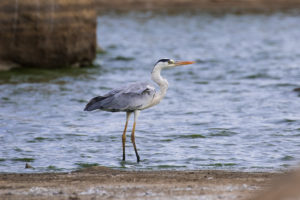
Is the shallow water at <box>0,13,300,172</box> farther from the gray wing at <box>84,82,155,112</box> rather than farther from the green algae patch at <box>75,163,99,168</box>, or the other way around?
the gray wing at <box>84,82,155,112</box>

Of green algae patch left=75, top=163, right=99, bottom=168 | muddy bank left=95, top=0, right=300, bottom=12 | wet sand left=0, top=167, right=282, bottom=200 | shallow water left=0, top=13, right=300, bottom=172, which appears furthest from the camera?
muddy bank left=95, top=0, right=300, bottom=12

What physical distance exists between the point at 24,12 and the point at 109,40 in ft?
39.8

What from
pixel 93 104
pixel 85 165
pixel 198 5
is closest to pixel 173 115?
pixel 93 104

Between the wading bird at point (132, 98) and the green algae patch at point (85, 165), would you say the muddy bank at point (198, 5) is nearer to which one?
the wading bird at point (132, 98)

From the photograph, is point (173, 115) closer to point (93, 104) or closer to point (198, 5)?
point (93, 104)

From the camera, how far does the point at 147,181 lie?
23.6 ft

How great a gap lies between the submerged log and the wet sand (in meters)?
9.34

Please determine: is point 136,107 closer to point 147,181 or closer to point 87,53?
point 147,181

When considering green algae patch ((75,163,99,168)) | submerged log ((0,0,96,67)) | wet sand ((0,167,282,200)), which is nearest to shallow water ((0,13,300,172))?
green algae patch ((75,163,99,168))

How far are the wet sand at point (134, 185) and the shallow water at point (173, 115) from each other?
0.87m

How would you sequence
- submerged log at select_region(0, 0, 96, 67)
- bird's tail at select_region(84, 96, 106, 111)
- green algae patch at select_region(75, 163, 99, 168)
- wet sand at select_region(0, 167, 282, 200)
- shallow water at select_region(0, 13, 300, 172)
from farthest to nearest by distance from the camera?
submerged log at select_region(0, 0, 96, 67) → shallow water at select_region(0, 13, 300, 172) → bird's tail at select_region(84, 96, 106, 111) → green algae patch at select_region(75, 163, 99, 168) → wet sand at select_region(0, 167, 282, 200)

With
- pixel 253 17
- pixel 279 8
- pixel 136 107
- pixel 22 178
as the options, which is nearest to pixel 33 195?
pixel 22 178

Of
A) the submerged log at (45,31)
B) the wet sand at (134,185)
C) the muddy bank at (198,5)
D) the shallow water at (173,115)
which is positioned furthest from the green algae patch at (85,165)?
the muddy bank at (198,5)

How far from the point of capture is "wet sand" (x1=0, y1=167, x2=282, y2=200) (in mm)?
6418
